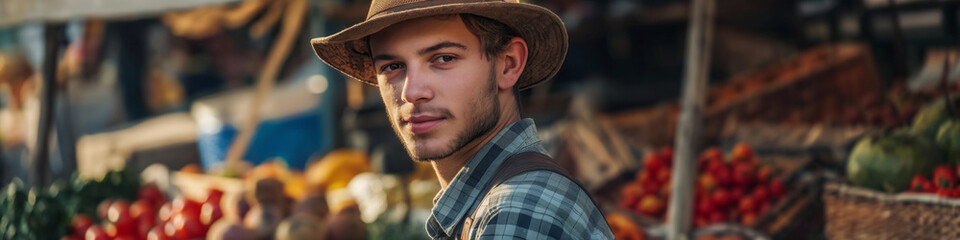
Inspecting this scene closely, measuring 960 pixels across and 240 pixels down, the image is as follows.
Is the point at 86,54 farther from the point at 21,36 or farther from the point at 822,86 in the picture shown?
the point at 822,86

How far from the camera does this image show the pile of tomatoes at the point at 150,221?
4.50 metres

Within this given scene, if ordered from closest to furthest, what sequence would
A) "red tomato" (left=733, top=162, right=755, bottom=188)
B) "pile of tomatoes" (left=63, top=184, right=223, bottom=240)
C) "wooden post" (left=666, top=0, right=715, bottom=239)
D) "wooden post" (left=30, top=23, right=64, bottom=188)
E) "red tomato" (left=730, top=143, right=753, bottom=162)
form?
"wooden post" (left=666, top=0, right=715, bottom=239), "pile of tomatoes" (left=63, top=184, right=223, bottom=240), "red tomato" (left=733, top=162, right=755, bottom=188), "red tomato" (left=730, top=143, right=753, bottom=162), "wooden post" (left=30, top=23, right=64, bottom=188)

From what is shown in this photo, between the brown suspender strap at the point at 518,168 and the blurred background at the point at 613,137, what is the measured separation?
1.70 metres

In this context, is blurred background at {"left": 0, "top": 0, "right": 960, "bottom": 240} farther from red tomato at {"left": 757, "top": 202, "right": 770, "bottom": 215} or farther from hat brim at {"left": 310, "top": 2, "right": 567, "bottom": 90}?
hat brim at {"left": 310, "top": 2, "right": 567, "bottom": 90}

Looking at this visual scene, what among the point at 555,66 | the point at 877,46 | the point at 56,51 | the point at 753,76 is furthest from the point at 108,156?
the point at 555,66

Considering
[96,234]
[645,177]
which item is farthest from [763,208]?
[96,234]

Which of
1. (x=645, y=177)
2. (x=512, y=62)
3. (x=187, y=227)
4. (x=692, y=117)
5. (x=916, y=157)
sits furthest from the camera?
(x=645, y=177)

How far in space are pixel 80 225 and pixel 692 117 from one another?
3700 millimetres

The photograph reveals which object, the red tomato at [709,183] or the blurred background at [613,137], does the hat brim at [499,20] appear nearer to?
the blurred background at [613,137]

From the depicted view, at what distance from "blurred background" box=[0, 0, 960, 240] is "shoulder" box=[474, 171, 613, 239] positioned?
1.71 meters

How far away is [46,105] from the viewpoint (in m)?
5.89

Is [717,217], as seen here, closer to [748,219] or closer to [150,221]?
[748,219]

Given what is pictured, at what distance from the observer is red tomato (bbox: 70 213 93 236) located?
4918mm

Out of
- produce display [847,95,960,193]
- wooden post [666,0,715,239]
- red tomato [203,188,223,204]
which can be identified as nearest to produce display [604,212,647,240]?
wooden post [666,0,715,239]
